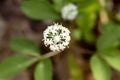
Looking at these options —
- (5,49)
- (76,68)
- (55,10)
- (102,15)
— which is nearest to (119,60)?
(55,10)

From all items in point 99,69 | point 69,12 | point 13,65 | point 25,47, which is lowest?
point 99,69

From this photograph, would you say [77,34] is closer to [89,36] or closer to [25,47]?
[89,36]

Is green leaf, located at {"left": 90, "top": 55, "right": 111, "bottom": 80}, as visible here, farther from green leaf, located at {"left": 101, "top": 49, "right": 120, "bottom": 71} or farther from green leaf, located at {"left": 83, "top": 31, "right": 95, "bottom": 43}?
green leaf, located at {"left": 83, "top": 31, "right": 95, "bottom": 43}

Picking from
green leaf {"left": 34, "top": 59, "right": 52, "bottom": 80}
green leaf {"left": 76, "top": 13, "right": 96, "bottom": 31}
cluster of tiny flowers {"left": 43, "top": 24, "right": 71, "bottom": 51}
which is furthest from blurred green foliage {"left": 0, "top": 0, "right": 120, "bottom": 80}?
green leaf {"left": 76, "top": 13, "right": 96, "bottom": 31}

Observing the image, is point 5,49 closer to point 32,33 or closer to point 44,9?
point 32,33

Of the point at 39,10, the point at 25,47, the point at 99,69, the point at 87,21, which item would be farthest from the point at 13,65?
the point at 87,21

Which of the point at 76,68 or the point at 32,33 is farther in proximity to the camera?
the point at 32,33
